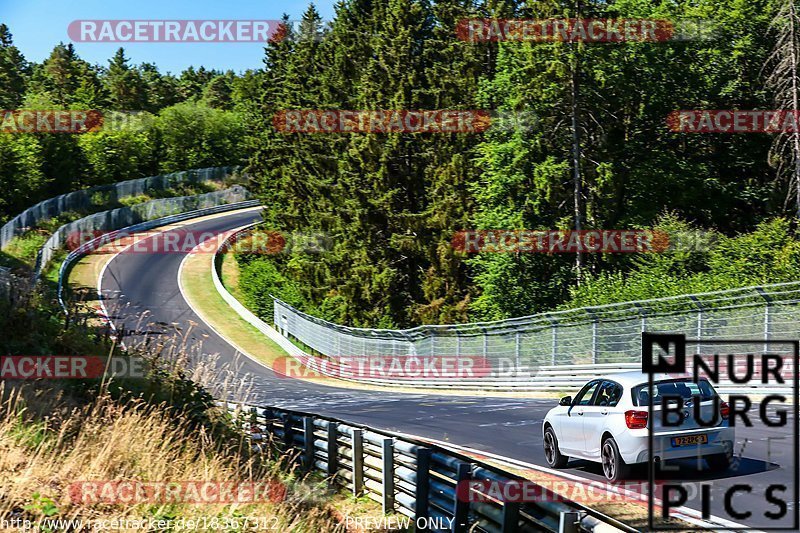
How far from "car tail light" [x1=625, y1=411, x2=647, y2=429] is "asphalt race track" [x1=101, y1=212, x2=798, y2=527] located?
0.83m

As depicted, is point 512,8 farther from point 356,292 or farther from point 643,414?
point 643,414

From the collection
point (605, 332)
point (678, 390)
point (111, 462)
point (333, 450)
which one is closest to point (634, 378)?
point (678, 390)

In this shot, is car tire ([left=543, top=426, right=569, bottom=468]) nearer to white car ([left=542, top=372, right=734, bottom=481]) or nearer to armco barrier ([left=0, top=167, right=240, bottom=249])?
white car ([left=542, top=372, right=734, bottom=481])

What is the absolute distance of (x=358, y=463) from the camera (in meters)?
12.6

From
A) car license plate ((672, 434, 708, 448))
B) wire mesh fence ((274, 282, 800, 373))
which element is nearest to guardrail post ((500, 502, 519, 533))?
car license plate ((672, 434, 708, 448))

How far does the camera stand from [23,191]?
64750 millimetres

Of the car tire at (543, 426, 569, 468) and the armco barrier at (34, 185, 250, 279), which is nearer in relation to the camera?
the car tire at (543, 426, 569, 468)

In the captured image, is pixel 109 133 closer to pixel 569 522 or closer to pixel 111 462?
pixel 111 462

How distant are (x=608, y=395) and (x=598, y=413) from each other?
301 millimetres

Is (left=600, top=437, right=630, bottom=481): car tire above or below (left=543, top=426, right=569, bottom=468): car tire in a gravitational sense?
above

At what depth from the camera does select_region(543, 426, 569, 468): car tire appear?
46.2ft

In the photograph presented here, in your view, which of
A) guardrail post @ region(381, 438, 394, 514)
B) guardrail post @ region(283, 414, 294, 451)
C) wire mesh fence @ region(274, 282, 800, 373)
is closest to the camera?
guardrail post @ region(381, 438, 394, 514)

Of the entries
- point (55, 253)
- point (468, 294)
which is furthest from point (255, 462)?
point (55, 253)

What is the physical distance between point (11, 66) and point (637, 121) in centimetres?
10850
